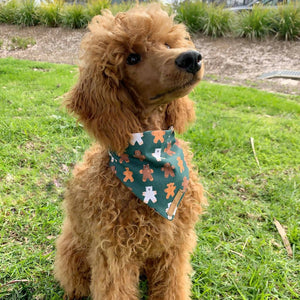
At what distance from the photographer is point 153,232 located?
5.39ft

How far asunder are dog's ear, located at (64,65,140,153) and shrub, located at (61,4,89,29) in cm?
1090

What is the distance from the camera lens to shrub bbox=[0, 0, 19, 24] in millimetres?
12000

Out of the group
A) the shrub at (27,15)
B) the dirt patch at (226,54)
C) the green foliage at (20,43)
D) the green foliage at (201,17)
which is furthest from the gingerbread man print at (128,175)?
the shrub at (27,15)

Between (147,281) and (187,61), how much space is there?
A: 163 centimetres

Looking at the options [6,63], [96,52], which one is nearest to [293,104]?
[96,52]

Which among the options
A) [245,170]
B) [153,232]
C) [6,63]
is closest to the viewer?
[153,232]

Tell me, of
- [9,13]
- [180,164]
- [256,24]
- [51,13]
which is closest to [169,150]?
[180,164]

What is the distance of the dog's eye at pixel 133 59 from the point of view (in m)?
1.49

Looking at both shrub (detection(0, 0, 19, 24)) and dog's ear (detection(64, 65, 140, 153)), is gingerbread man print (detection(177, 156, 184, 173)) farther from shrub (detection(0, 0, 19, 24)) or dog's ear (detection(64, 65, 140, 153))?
shrub (detection(0, 0, 19, 24))

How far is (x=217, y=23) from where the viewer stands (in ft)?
32.8

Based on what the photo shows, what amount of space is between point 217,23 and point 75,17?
5440mm

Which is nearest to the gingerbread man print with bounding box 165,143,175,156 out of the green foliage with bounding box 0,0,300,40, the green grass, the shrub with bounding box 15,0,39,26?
the green grass

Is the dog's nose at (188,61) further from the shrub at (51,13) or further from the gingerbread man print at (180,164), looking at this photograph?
the shrub at (51,13)

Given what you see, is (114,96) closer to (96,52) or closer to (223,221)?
(96,52)
